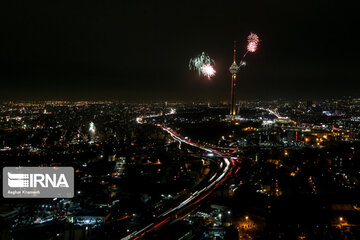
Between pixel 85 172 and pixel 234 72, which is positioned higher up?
pixel 234 72

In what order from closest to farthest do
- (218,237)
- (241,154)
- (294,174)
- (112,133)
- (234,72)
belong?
(218,237), (294,174), (241,154), (112,133), (234,72)

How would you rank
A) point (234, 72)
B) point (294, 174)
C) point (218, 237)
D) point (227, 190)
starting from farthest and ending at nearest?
point (234, 72) < point (294, 174) < point (227, 190) < point (218, 237)

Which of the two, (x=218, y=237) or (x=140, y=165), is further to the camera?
(x=140, y=165)

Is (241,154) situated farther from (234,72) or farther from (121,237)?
(234,72)

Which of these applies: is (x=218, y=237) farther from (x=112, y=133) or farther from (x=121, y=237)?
(x=112, y=133)

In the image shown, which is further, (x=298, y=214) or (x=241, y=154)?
(x=241, y=154)

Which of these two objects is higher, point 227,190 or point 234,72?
point 234,72

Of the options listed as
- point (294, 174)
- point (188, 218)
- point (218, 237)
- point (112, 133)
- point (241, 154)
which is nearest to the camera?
point (218, 237)

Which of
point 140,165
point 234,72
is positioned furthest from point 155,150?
point 234,72

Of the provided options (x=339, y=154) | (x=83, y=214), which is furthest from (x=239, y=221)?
(x=339, y=154)
